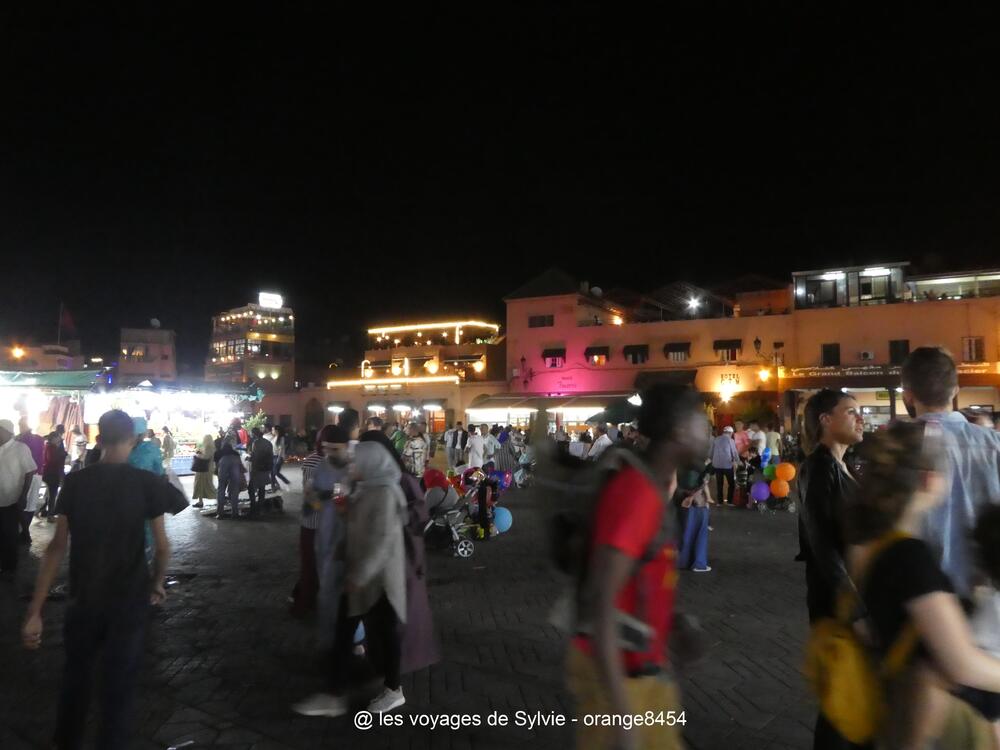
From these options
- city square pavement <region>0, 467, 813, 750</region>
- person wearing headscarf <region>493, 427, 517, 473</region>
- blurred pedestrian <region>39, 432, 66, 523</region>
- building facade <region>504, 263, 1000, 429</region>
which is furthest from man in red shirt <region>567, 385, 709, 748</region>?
building facade <region>504, 263, 1000, 429</region>

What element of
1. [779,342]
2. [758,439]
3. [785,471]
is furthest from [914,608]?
[779,342]

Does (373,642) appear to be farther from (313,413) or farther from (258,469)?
(313,413)

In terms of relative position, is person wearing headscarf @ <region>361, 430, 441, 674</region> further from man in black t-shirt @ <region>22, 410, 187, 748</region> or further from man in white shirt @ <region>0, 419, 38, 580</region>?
man in white shirt @ <region>0, 419, 38, 580</region>

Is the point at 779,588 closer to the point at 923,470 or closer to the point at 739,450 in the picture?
the point at 923,470

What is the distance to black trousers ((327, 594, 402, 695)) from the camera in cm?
405

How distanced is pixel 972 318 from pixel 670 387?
32522mm

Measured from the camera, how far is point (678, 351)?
112 feet

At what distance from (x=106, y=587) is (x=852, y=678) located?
116 inches

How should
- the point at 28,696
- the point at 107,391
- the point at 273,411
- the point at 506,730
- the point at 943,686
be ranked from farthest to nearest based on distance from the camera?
the point at 273,411, the point at 107,391, the point at 28,696, the point at 506,730, the point at 943,686

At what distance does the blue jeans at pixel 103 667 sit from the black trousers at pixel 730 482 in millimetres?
12335

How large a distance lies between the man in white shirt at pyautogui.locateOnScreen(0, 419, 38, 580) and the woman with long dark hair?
8344mm

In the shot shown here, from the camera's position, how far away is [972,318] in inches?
1104

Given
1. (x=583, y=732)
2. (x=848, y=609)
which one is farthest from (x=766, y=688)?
(x=583, y=732)

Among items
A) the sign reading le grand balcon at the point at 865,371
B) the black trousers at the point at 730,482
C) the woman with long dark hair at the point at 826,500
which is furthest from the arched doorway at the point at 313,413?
the woman with long dark hair at the point at 826,500
